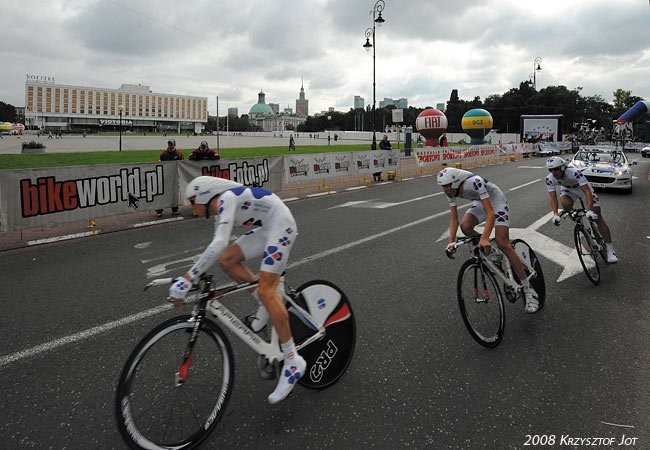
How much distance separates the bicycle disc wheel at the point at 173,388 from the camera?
2.57m

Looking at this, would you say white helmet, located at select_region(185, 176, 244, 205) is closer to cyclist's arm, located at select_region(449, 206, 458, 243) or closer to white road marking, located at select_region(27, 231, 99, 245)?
cyclist's arm, located at select_region(449, 206, 458, 243)

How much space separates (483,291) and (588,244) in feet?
10.1

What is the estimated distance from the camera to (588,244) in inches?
251

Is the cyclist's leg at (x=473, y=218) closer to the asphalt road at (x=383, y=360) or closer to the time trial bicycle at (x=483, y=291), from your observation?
the time trial bicycle at (x=483, y=291)

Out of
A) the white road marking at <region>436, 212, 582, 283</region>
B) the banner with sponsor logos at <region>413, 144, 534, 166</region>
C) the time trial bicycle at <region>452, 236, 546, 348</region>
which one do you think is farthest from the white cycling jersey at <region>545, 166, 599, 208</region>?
the banner with sponsor logos at <region>413, 144, 534, 166</region>

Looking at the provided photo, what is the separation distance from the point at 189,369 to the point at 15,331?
2.77 meters

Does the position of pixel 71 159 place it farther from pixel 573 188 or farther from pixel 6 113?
pixel 6 113

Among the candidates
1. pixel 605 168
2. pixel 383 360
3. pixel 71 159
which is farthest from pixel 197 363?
pixel 71 159

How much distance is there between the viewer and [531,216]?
35.8ft

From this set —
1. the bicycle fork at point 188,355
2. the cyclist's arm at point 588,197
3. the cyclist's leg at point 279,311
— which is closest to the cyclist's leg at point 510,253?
the cyclist's arm at point 588,197

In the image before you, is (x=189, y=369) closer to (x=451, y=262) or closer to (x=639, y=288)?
(x=451, y=262)

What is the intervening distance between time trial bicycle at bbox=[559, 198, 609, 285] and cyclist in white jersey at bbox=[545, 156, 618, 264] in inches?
3.5

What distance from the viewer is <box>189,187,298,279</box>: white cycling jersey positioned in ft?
9.86

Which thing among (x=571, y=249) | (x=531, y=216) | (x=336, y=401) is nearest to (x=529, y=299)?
(x=336, y=401)
